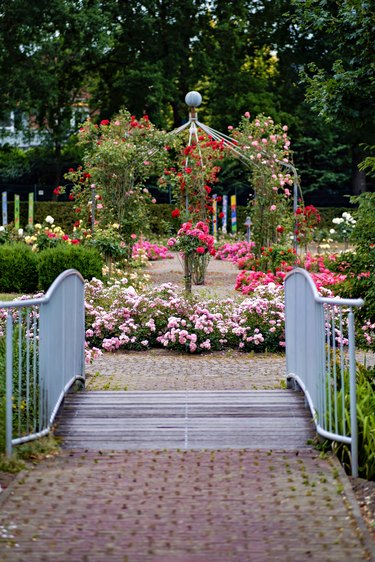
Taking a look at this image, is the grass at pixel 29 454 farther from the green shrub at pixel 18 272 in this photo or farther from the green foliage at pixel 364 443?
the green shrub at pixel 18 272

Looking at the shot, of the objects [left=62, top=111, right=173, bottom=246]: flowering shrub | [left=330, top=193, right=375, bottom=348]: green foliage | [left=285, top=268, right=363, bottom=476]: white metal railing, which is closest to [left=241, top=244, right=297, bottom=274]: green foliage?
[left=62, top=111, right=173, bottom=246]: flowering shrub

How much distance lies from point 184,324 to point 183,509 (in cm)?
679

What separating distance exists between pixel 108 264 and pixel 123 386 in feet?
32.3

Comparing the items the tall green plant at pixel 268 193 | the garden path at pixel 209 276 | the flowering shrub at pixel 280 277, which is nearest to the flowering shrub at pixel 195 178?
the tall green plant at pixel 268 193

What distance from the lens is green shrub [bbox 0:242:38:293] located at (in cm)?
1795

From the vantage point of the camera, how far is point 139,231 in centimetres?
2078

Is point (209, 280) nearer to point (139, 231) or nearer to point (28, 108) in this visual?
point (139, 231)

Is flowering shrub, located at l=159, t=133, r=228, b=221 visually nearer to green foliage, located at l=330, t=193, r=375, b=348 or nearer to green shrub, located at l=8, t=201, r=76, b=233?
green foliage, located at l=330, t=193, r=375, b=348

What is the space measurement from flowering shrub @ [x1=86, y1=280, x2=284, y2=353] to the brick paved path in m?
5.49

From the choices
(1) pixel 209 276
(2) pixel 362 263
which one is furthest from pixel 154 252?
(2) pixel 362 263

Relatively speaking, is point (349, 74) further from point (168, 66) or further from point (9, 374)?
point (168, 66)

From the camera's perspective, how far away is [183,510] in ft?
17.3

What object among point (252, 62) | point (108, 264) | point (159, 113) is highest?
point (252, 62)

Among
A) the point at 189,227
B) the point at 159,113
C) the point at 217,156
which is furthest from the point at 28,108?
the point at 189,227
